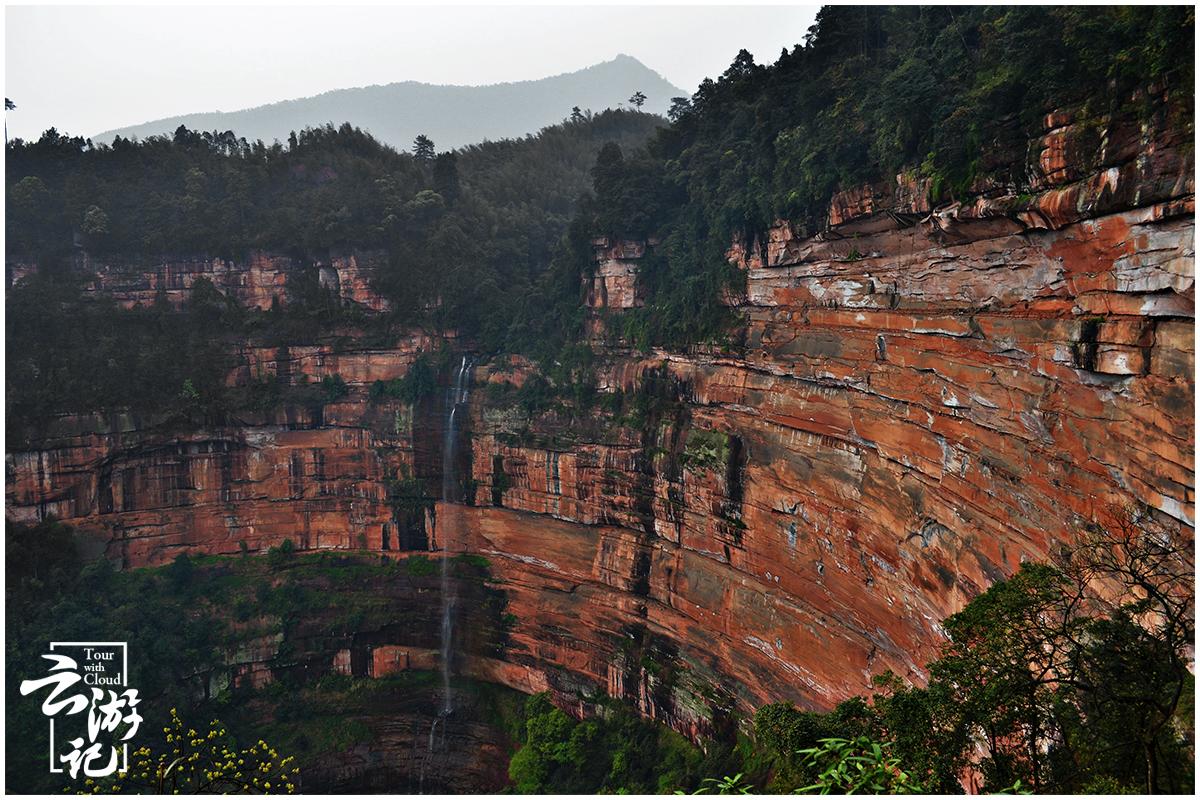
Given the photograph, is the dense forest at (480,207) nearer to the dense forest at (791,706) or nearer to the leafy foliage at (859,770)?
the dense forest at (791,706)

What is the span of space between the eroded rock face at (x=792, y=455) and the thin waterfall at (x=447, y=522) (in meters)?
0.37

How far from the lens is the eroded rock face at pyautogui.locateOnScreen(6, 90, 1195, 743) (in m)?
9.60

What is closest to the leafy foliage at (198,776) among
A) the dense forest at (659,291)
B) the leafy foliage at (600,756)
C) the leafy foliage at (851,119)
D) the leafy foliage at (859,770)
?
the dense forest at (659,291)

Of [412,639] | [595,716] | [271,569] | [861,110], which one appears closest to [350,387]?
[271,569]

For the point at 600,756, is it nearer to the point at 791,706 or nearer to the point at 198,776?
the point at 198,776

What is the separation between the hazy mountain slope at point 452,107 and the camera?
65.1 meters

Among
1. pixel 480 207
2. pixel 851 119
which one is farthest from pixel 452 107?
pixel 851 119

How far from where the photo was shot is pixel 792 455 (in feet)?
56.4

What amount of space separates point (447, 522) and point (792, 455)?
12.9 meters

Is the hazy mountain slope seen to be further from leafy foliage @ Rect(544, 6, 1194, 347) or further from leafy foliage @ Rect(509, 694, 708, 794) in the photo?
leafy foliage @ Rect(509, 694, 708, 794)

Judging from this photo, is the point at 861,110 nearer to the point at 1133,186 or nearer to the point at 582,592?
the point at 1133,186

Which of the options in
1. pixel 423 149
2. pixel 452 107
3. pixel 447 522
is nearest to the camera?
pixel 447 522

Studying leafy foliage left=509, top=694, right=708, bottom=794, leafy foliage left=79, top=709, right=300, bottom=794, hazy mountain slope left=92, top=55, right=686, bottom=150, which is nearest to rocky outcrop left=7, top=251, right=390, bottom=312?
leafy foliage left=79, top=709, right=300, bottom=794

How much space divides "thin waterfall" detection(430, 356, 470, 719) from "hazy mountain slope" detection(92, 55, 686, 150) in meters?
42.9
